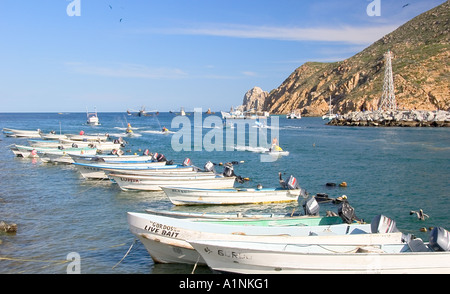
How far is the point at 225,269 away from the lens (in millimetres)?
12047

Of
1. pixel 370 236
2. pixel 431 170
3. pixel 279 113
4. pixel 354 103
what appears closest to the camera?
pixel 370 236

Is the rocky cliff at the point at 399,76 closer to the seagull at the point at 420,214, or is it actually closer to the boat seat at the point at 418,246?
the seagull at the point at 420,214

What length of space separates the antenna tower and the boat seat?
365 ft

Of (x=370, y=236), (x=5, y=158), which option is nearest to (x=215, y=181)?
(x=370, y=236)

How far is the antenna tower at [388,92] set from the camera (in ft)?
376

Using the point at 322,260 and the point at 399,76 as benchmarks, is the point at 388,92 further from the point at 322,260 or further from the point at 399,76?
the point at 322,260

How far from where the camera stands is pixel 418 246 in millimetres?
12219

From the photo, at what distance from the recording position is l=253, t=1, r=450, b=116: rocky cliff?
116438mm

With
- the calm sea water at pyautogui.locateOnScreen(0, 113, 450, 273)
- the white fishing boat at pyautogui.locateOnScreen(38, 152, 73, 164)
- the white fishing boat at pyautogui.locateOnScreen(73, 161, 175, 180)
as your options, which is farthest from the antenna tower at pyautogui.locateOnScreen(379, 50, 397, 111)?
the white fishing boat at pyautogui.locateOnScreen(73, 161, 175, 180)

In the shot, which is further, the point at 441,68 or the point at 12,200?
the point at 441,68

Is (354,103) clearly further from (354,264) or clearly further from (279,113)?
(354,264)

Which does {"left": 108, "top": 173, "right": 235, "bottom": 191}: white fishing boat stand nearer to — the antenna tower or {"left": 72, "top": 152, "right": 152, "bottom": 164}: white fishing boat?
{"left": 72, "top": 152, "right": 152, "bottom": 164}: white fishing boat

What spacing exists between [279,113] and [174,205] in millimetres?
177798

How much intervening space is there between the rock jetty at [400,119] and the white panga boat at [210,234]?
84825 millimetres
